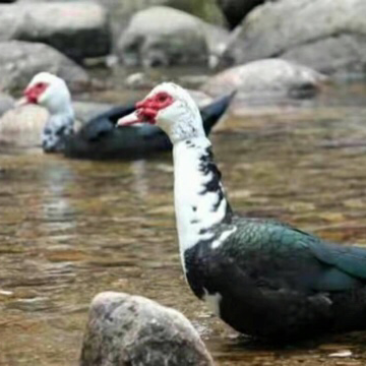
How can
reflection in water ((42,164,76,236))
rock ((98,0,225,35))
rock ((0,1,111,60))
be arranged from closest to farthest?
1. reflection in water ((42,164,76,236))
2. rock ((0,1,111,60))
3. rock ((98,0,225,35))

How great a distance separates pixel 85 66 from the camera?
72.9ft

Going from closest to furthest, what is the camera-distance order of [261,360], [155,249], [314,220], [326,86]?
[261,360], [155,249], [314,220], [326,86]

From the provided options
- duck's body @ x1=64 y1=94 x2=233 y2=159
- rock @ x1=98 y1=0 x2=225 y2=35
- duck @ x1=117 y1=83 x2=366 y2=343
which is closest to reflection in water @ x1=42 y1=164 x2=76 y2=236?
duck's body @ x1=64 y1=94 x2=233 y2=159

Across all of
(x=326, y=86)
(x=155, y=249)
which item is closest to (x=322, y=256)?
(x=155, y=249)

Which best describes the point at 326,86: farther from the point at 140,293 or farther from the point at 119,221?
the point at 140,293

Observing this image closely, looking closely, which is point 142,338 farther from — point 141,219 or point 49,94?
point 49,94

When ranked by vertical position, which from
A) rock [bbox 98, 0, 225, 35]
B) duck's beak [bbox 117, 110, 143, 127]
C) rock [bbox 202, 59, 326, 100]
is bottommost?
rock [bbox 98, 0, 225, 35]

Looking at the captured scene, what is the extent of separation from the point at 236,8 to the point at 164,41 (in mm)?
2894

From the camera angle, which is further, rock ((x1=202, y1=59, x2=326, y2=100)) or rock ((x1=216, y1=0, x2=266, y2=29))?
rock ((x1=216, y1=0, x2=266, y2=29))

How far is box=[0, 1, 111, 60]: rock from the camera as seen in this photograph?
2219 centimetres

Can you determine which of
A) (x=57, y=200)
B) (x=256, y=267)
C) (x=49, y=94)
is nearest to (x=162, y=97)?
(x=256, y=267)

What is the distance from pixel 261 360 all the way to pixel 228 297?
10.2 inches

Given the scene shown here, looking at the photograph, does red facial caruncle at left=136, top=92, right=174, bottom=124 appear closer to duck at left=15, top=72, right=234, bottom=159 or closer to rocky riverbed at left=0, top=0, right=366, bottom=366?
rocky riverbed at left=0, top=0, right=366, bottom=366

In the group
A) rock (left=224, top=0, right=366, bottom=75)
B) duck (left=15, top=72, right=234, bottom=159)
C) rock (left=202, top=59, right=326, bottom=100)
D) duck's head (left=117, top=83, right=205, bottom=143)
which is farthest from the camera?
rock (left=224, top=0, right=366, bottom=75)
